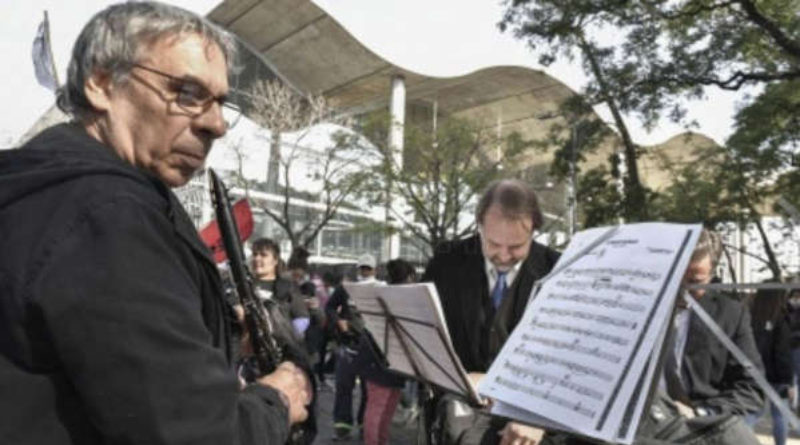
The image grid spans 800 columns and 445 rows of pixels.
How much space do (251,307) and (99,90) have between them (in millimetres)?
731

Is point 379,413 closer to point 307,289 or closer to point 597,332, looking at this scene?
point 307,289

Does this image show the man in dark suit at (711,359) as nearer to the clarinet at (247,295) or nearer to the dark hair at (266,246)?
the clarinet at (247,295)

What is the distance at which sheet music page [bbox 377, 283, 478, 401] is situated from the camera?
7.80 feet

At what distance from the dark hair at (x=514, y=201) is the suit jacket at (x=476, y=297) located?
16 cm

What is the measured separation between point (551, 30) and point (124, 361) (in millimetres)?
13541

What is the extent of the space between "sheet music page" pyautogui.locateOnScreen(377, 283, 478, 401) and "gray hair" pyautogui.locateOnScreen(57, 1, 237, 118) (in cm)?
126

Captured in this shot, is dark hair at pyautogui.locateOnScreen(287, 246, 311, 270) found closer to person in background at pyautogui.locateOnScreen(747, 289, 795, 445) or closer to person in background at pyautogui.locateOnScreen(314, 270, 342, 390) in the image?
person in background at pyautogui.locateOnScreen(314, 270, 342, 390)

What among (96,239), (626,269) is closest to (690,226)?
(626,269)

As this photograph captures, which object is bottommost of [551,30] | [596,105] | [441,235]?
[441,235]

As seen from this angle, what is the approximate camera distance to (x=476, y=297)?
3070 mm

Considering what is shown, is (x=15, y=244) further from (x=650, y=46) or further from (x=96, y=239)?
(x=650, y=46)

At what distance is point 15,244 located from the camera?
106cm

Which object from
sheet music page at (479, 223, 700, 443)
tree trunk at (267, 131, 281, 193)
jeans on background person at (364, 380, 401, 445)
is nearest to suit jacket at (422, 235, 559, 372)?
sheet music page at (479, 223, 700, 443)

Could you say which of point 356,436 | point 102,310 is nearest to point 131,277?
point 102,310
